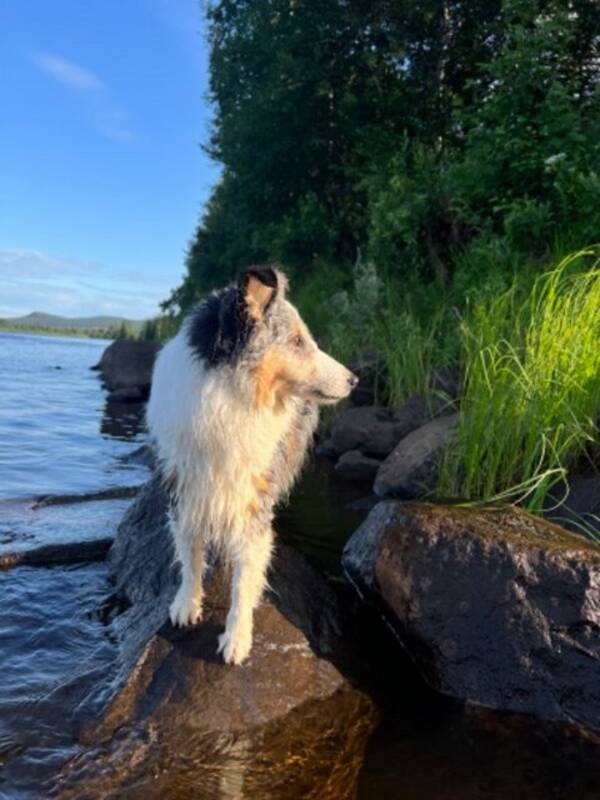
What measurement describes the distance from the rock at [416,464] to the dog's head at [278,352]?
2461 mm

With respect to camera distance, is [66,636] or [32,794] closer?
[32,794]

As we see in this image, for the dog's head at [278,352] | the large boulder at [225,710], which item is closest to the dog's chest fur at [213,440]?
the dog's head at [278,352]

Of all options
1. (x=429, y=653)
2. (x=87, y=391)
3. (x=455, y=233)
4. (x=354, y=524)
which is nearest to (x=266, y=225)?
(x=87, y=391)

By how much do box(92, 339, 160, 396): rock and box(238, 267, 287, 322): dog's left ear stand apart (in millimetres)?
17903

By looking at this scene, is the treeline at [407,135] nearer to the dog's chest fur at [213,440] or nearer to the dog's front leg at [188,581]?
the dog's chest fur at [213,440]

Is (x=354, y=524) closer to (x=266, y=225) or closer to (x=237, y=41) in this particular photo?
(x=266, y=225)

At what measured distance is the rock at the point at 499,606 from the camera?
3.74 metres

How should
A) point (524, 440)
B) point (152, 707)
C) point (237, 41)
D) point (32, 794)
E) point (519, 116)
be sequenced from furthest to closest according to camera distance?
point (237, 41), point (519, 116), point (524, 440), point (152, 707), point (32, 794)

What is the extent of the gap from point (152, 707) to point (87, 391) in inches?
810

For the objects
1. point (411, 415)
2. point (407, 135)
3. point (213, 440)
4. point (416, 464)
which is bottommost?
point (416, 464)

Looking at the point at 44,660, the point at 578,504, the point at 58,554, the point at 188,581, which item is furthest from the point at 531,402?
the point at 58,554

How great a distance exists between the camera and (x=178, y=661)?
12.1 feet

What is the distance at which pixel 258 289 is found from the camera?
3.69 metres

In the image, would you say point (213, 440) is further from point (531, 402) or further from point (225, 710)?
point (531, 402)
